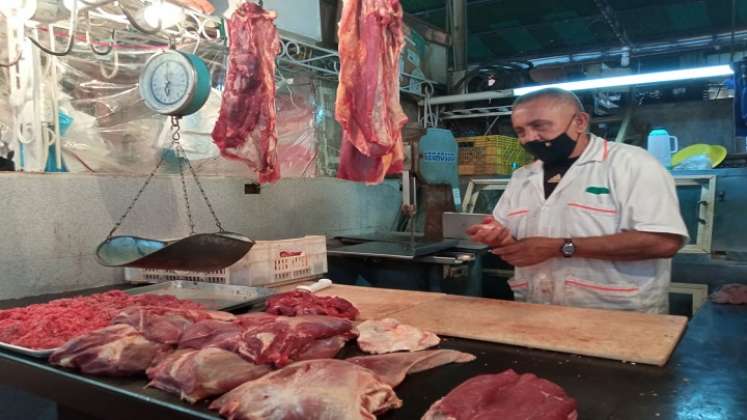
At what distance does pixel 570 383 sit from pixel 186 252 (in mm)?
1541

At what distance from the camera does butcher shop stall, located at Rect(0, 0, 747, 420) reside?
Answer: 4.90ft

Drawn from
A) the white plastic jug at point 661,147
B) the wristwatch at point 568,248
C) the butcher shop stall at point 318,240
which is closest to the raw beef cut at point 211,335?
the butcher shop stall at point 318,240

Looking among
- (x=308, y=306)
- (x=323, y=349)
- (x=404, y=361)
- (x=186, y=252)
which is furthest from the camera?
(x=186, y=252)

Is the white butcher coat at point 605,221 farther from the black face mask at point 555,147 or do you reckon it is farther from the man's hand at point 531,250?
the man's hand at point 531,250

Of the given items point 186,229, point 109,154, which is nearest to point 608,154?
point 186,229

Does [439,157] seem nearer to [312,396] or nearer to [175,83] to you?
[175,83]

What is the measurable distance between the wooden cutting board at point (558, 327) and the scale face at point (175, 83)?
1403mm

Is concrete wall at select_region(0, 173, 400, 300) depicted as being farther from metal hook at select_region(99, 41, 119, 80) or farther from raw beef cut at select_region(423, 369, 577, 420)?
raw beef cut at select_region(423, 369, 577, 420)

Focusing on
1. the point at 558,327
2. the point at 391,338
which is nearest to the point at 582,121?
the point at 558,327

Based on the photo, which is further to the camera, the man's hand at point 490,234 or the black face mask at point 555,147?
the black face mask at point 555,147

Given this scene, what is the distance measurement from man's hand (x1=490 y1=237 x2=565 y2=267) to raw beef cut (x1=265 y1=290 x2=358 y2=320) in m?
0.76

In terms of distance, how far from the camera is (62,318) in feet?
6.66

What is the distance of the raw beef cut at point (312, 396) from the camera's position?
123cm

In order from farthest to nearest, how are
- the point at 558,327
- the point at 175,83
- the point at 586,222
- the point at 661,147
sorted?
the point at 661,147 → the point at 175,83 → the point at 586,222 → the point at 558,327
